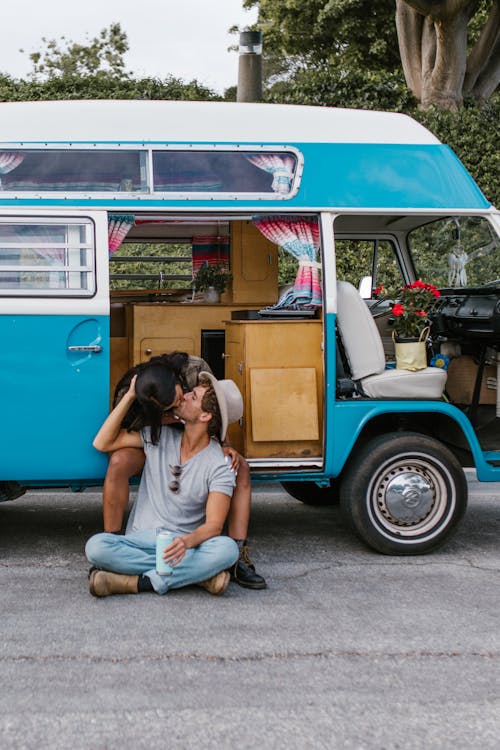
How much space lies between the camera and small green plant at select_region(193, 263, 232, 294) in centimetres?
742

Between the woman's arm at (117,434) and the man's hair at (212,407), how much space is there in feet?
1.36

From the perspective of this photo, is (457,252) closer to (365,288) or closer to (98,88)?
(365,288)

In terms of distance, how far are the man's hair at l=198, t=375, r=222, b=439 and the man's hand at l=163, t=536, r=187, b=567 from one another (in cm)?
74

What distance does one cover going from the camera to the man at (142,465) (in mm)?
5602

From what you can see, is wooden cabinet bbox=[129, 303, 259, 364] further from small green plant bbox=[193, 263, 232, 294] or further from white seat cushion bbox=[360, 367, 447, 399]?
white seat cushion bbox=[360, 367, 447, 399]

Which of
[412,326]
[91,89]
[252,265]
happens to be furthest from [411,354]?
[91,89]

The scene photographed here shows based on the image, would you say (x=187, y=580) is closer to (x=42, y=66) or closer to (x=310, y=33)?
(x=310, y=33)

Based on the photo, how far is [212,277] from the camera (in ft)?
24.5

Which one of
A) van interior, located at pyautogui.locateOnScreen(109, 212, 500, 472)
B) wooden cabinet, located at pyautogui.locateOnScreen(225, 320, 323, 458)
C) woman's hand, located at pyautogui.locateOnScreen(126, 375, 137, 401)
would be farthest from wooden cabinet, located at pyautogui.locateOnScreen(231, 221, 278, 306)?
woman's hand, located at pyautogui.locateOnScreen(126, 375, 137, 401)

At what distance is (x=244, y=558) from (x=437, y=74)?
1392 centimetres

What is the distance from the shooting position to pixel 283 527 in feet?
23.6

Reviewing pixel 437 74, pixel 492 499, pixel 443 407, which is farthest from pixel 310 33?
pixel 443 407

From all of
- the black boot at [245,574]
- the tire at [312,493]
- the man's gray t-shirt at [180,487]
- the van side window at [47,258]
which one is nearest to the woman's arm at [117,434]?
the man's gray t-shirt at [180,487]

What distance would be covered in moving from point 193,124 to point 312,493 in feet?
10.3
